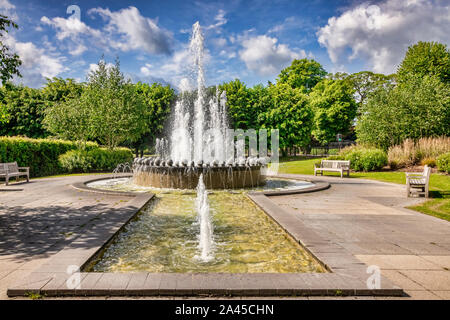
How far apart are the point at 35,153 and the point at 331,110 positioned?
41.3m

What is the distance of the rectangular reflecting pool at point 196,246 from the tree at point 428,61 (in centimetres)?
4153

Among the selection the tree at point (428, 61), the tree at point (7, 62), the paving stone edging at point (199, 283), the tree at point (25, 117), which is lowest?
the paving stone edging at point (199, 283)

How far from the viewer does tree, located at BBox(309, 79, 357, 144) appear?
45.7 meters

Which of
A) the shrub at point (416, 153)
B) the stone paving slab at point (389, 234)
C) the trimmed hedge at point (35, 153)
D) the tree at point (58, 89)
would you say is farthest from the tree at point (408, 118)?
the tree at point (58, 89)

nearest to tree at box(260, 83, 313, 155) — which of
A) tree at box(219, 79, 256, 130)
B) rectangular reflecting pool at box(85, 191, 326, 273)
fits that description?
tree at box(219, 79, 256, 130)

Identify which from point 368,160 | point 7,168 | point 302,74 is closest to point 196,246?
point 7,168

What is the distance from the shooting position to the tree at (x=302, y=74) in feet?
178

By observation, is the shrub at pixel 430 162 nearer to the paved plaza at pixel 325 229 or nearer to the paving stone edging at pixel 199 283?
the paved plaza at pixel 325 229

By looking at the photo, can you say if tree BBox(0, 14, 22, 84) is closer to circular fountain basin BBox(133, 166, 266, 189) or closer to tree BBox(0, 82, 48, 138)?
circular fountain basin BBox(133, 166, 266, 189)

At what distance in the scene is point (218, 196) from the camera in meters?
9.83

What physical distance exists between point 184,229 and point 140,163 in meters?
7.68

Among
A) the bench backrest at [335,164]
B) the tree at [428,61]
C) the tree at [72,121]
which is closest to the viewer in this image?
the bench backrest at [335,164]
